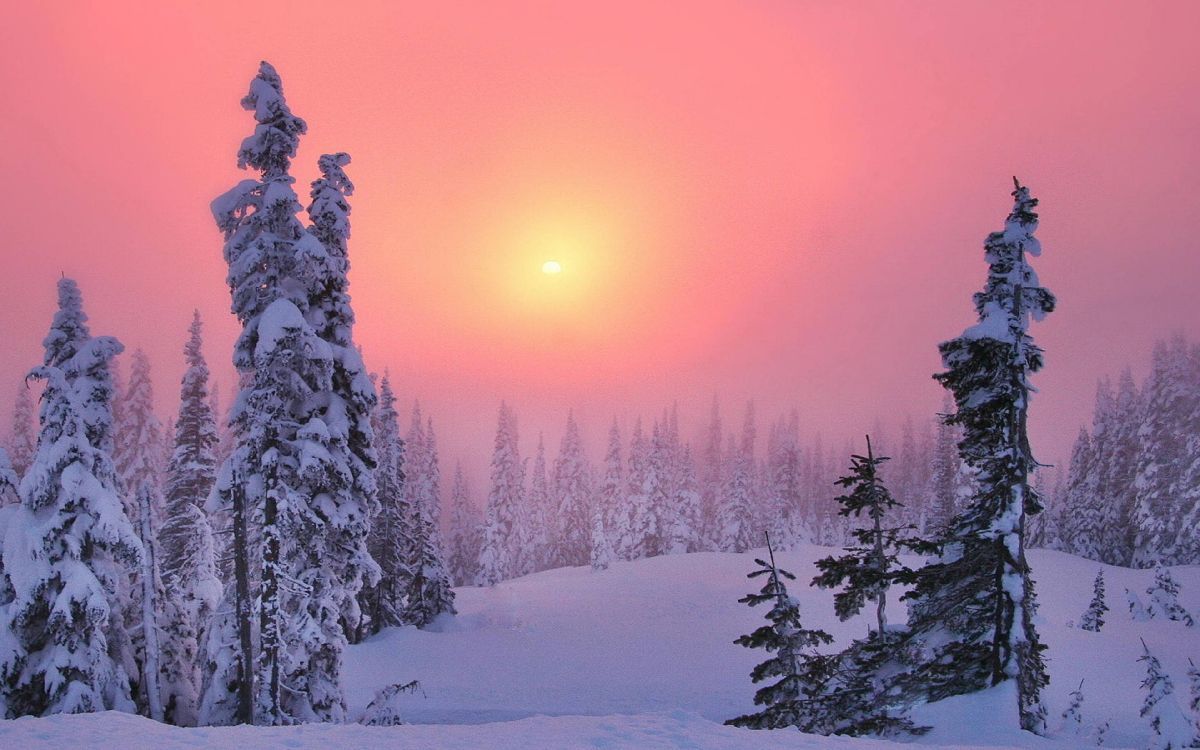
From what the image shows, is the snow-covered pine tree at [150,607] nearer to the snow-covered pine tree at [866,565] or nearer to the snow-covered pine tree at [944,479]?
the snow-covered pine tree at [866,565]

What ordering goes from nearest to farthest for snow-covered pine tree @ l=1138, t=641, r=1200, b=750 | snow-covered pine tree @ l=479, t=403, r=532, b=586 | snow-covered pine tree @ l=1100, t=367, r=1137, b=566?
snow-covered pine tree @ l=1138, t=641, r=1200, b=750, snow-covered pine tree @ l=1100, t=367, r=1137, b=566, snow-covered pine tree @ l=479, t=403, r=532, b=586

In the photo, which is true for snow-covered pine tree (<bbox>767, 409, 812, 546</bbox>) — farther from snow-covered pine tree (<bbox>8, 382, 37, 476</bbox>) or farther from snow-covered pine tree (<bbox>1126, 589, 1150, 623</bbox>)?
snow-covered pine tree (<bbox>8, 382, 37, 476</bbox>)

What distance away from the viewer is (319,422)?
613 inches

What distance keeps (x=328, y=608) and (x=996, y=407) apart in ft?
54.5

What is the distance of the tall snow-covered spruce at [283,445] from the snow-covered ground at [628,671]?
13.7ft

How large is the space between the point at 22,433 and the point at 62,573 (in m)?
36.2

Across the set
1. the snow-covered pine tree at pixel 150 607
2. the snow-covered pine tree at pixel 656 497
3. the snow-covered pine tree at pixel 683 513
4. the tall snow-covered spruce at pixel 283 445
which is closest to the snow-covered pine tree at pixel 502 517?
the snow-covered pine tree at pixel 656 497

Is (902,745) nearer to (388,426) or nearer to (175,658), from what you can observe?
(175,658)

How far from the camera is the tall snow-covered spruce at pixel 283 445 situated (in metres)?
14.8

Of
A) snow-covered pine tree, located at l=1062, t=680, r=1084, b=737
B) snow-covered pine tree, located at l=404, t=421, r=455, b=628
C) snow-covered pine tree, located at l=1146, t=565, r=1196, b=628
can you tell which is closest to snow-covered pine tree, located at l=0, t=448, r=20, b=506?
snow-covered pine tree, located at l=404, t=421, r=455, b=628

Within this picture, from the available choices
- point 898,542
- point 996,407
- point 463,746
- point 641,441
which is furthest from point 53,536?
point 641,441

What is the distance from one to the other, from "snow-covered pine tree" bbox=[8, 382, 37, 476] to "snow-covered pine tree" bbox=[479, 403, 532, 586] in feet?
118

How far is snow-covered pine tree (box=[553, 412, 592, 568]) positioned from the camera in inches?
3162

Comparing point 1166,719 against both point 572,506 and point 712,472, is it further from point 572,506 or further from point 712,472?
point 712,472
